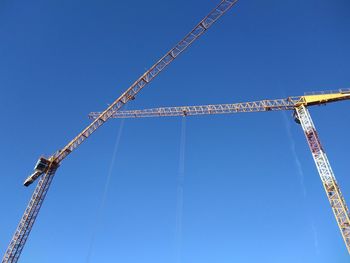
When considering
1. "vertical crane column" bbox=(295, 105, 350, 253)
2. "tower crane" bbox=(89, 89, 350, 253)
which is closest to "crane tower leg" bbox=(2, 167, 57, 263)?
"tower crane" bbox=(89, 89, 350, 253)

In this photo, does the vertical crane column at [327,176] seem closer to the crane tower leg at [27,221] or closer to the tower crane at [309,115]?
the tower crane at [309,115]

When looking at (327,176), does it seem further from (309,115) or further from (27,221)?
(27,221)

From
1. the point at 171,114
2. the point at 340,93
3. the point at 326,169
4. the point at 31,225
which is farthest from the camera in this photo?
the point at 171,114

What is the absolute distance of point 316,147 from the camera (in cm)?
4847

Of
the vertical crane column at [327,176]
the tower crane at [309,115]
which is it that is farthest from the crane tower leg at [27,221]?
the vertical crane column at [327,176]

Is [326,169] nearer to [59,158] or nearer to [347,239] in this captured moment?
[347,239]

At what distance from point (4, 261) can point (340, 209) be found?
45.1 metres

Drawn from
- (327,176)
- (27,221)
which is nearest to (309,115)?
(327,176)

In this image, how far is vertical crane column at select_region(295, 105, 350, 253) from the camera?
139ft

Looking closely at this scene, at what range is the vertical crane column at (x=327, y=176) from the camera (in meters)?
42.3

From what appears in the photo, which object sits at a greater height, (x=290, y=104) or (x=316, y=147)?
(x=290, y=104)

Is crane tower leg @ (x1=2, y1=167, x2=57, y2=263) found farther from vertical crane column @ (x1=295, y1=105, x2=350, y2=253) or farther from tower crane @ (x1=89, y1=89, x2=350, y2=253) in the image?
vertical crane column @ (x1=295, y1=105, x2=350, y2=253)

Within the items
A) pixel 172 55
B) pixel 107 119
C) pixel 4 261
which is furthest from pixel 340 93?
pixel 4 261

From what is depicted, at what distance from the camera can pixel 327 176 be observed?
45.8 m
